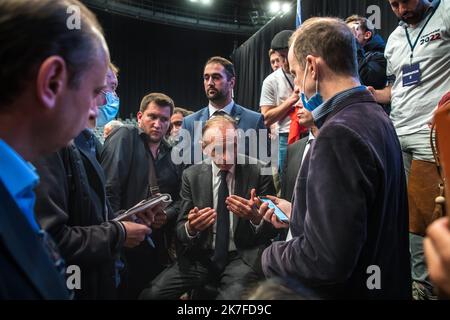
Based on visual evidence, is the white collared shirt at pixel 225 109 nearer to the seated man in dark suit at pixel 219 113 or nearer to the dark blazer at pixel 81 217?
the seated man in dark suit at pixel 219 113

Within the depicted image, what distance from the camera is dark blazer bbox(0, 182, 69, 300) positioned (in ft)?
1.85

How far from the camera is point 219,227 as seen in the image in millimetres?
2395

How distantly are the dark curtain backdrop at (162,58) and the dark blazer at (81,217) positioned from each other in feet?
30.6

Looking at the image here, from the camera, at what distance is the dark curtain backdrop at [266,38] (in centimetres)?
369

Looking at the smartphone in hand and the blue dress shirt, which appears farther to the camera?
the smartphone in hand

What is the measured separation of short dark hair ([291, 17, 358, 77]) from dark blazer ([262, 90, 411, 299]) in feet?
0.40

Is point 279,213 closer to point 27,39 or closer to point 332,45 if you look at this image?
point 332,45

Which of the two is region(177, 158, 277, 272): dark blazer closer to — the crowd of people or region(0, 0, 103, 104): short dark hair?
the crowd of people

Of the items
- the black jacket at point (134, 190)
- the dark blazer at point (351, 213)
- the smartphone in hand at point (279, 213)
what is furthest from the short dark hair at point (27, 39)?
the black jacket at point (134, 190)

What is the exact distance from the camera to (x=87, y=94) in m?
0.80

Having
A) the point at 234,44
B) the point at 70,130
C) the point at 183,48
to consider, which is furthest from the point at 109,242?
the point at 183,48

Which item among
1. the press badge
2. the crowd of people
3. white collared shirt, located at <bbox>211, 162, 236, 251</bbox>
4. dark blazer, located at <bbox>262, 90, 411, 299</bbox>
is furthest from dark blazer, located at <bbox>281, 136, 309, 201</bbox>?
dark blazer, located at <bbox>262, 90, 411, 299</bbox>

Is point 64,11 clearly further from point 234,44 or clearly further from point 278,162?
point 234,44

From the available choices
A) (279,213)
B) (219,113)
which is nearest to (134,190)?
(219,113)
